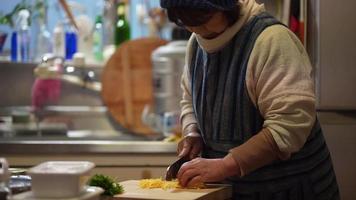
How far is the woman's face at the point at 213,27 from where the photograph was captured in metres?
1.30

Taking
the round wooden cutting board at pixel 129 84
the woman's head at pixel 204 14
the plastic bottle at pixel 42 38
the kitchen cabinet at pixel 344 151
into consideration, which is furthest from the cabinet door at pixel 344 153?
the plastic bottle at pixel 42 38

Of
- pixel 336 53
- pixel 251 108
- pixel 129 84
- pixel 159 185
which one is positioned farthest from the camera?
pixel 129 84

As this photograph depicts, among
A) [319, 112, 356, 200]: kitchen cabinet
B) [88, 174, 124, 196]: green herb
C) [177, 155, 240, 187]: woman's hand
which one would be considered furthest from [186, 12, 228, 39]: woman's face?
[319, 112, 356, 200]: kitchen cabinet

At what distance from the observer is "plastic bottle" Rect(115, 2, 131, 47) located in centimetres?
266

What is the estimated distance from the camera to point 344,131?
1.86 meters

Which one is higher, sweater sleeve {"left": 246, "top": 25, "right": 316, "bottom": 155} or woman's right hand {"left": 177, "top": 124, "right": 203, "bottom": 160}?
sweater sleeve {"left": 246, "top": 25, "right": 316, "bottom": 155}

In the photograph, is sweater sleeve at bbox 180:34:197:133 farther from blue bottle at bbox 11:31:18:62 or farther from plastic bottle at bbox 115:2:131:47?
blue bottle at bbox 11:31:18:62

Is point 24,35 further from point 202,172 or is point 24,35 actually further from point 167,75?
point 202,172

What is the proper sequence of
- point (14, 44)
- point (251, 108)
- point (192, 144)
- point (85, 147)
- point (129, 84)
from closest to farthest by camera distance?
1. point (251, 108)
2. point (192, 144)
3. point (85, 147)
4. point (129, 84)
5. point (14, 44)

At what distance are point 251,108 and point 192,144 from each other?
185 mm

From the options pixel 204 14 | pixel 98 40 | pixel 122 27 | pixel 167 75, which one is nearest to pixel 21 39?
pixel 98 40

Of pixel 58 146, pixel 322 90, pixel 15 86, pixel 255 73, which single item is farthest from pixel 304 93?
pixel 15 86

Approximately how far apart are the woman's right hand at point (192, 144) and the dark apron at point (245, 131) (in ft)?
0.13

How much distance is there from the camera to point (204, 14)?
1.25 m
